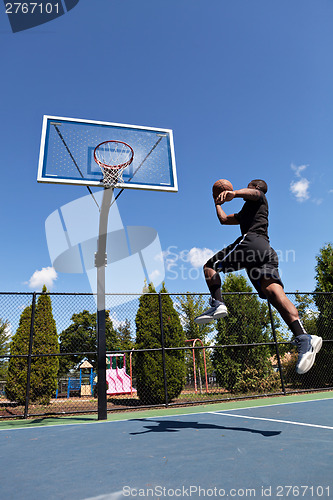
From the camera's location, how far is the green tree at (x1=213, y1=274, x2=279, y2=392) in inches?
401

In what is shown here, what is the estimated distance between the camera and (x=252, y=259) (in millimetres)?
2826

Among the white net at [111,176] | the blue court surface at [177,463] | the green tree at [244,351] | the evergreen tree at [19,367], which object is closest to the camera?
the blue court surface at [177,463]

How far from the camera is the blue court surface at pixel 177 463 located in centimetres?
181

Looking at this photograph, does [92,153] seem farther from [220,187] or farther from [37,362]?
[37,362]

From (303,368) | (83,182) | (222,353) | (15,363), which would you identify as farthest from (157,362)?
(303,368)

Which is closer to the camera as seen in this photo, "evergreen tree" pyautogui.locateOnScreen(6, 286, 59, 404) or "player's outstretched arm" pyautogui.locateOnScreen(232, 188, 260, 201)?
"player's outstretched arm" pyautogui.locateOnScreen(232, 188, 260, 201)

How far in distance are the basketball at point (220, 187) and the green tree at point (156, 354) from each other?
622cm

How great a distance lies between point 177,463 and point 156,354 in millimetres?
6878

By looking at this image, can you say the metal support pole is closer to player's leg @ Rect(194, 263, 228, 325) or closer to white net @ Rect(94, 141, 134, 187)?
white net @ Rect(94, 141, 134, 187)

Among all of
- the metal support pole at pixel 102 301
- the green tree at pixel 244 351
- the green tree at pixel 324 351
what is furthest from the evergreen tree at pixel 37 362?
the green tree at pixel 324 351

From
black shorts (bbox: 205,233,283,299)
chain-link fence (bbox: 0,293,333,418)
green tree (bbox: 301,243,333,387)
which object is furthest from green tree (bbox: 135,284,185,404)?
black shorts (bbox: 205,233,283,299)

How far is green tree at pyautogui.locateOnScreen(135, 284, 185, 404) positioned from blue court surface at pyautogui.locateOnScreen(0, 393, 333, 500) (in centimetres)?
515

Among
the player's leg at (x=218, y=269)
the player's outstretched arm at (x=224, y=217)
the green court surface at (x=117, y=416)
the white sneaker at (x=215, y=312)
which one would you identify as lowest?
the green court surface at (x=117, y=416)

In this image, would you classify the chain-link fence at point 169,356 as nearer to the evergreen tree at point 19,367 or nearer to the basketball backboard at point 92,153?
the evergreen tree at point 19,367
